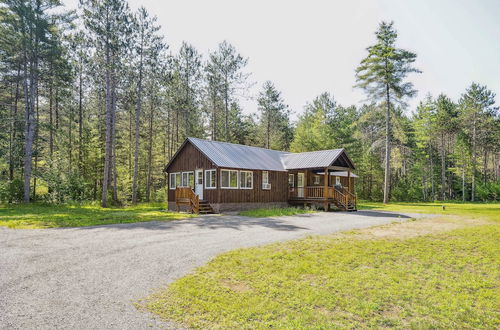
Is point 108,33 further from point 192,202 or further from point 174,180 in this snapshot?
point 192,202

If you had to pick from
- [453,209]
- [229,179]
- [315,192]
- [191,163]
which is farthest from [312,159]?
[453,209]

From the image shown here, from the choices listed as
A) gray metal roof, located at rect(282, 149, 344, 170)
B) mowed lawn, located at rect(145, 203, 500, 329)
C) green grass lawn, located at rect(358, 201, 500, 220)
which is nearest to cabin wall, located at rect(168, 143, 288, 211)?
gray metal roof, located at rect(282, 149, 344, 170)

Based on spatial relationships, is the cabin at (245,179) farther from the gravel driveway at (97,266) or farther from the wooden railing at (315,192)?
the gravel driveway at (97,266)

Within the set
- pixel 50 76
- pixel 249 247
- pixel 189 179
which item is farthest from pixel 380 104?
pixel 50 76

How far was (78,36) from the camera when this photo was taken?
2184 centimetres

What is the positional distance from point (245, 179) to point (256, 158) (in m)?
2.60

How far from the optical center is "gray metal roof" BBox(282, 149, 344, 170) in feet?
70.2

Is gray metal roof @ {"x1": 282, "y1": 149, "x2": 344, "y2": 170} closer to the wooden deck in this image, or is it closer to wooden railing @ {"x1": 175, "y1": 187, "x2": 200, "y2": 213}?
the wooden deck

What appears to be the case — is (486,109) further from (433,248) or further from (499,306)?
(499,306)

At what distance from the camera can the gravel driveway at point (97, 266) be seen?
4.09 meters

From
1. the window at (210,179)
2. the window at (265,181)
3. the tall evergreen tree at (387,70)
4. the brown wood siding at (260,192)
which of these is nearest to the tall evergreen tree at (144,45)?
the window at (210,179)

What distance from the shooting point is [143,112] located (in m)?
31.5

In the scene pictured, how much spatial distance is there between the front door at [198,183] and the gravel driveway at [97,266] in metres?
8.56

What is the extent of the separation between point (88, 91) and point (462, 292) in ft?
114
